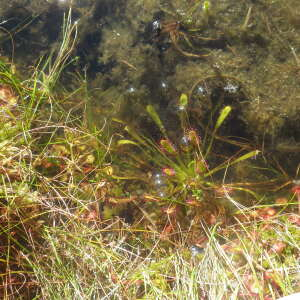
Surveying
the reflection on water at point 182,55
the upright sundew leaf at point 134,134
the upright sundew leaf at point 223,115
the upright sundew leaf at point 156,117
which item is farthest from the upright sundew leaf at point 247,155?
the upright sundew leaf at point 134,134

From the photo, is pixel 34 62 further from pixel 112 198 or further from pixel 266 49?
pixel 266 49

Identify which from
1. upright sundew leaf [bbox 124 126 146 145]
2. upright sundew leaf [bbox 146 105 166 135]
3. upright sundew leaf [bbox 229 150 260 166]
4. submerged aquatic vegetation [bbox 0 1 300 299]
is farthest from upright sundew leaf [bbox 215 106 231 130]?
upright sundew leaf [bbox 124 126 146 145]

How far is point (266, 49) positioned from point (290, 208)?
131cm

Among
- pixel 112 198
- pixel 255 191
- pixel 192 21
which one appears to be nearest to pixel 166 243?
pixel 112 198

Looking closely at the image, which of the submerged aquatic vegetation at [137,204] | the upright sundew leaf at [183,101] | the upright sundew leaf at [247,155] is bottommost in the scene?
the submerged aquatic vegetation at [137,204]

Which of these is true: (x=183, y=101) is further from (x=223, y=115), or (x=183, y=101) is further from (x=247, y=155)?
(x=247, y=155)

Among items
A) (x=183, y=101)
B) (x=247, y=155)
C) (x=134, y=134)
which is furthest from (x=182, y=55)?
(x=247, y=155)

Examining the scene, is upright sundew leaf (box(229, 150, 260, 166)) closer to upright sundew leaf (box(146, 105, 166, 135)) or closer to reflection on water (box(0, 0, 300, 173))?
reflection on water (box(0, 0, 300, 173))

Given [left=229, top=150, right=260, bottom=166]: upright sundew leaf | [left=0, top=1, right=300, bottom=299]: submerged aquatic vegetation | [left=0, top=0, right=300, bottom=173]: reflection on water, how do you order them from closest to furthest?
1. [left=0, top=1, right=300, bottom=299]: submerged aquatic vegetation
2. [left=229, top=150, right=260, bottom=166]: upright sundew leaf
3. [left=0, top=0, right=300, bottom=173]: reflection on water

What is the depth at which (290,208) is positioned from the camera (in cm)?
235

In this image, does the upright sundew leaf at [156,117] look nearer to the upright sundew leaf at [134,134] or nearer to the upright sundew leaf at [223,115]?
the upright sundew leaf at [134,134]

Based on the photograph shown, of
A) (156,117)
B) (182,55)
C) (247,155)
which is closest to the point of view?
(247,155)

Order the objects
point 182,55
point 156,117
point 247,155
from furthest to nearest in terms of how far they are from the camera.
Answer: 1. point 182,55
2. point 156,117
3. point 247,155

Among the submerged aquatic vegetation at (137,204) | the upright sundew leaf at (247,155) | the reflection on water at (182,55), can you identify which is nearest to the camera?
the submerged aquatic vegetation at (137,204)
